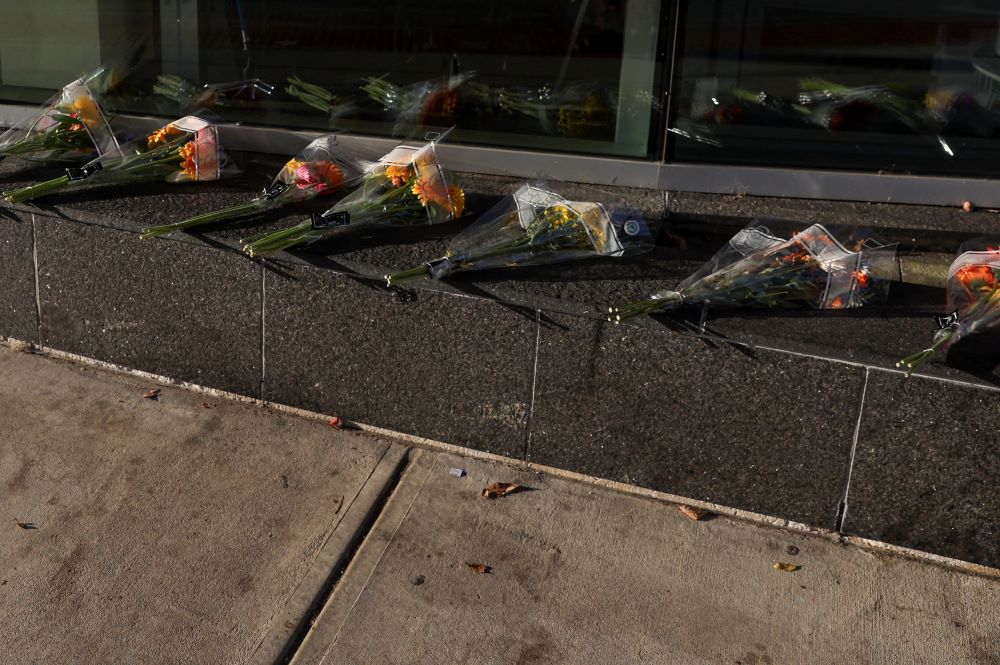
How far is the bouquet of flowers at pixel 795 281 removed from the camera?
3900mm

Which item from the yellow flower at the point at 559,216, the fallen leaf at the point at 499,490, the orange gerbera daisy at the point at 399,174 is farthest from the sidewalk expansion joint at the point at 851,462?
the orange gerbera daisy at the point at 399,174

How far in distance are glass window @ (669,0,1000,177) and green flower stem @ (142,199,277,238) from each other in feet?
5.87

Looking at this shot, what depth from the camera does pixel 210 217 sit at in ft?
14.7

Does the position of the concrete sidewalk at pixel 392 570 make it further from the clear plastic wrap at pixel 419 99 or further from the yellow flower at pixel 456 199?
the clear plastic wrap at pixel 419 99

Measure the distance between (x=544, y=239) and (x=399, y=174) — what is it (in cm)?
Answer: 69

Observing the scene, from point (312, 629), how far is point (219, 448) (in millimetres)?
1099

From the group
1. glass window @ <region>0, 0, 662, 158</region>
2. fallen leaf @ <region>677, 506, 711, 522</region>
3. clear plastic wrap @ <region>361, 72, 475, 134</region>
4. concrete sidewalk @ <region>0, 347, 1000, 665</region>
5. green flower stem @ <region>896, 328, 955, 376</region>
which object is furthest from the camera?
clear plastic wrap @ <region>361, 72, 475, 134</region>

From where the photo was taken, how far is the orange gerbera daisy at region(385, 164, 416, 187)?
4.46 m

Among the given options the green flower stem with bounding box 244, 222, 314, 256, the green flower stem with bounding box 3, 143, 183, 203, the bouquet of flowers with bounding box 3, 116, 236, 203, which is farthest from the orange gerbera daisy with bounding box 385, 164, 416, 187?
the green flower stem with bounding box 3, 143, 183, 203

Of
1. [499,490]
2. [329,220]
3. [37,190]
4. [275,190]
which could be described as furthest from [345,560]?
[37,190]

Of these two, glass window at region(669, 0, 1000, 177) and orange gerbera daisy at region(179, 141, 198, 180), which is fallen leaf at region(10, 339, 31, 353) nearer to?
orange gerbera daisy at region(179, 141, 198, 180)

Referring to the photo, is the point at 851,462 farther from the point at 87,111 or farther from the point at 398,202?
the point at 87,111

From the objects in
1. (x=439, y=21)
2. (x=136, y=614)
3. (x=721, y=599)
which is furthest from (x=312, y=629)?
(x=439, y=21)

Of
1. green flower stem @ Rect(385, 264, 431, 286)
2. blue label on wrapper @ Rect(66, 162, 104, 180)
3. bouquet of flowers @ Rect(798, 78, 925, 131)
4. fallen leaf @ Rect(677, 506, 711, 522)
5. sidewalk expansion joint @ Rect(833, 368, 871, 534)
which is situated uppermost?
bouquet of flowers @ Rect(798, 78, 925, 131)
